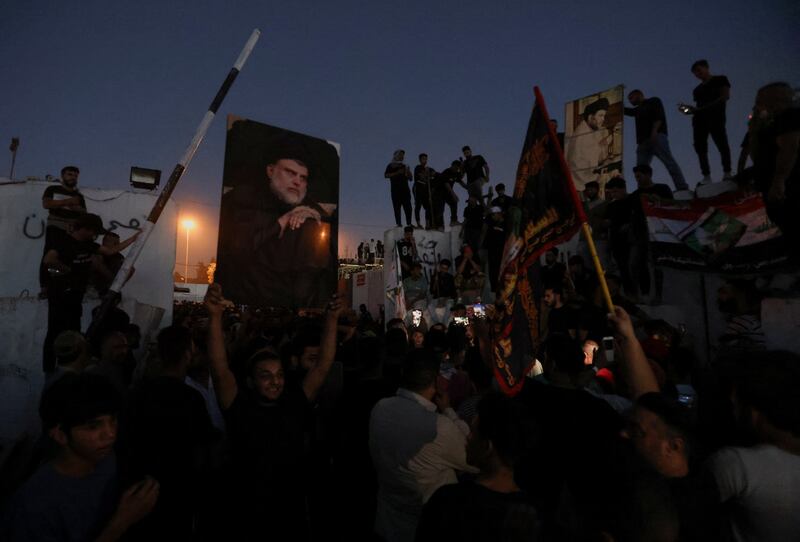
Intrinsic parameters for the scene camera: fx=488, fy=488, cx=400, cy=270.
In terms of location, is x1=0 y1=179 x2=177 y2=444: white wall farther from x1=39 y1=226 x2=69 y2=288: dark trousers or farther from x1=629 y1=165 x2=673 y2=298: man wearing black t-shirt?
x1=629 y1=165 x2=673 y2=298: man wearing black t-shirt

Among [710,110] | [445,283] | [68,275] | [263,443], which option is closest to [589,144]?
[710,110]

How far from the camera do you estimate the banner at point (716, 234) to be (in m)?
6.83

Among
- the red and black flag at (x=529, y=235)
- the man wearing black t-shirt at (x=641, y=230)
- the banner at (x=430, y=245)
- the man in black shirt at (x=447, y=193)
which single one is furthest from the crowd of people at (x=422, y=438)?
the man in black shirt at (x=447, y=193)

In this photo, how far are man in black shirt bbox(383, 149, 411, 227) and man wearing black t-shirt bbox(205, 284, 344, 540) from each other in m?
12.7

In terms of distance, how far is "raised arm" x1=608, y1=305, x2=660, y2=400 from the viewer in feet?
8.66

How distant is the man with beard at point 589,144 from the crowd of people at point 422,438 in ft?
23.6

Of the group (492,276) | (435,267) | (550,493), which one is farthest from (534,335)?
(435,267)

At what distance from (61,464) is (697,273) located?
347 inches

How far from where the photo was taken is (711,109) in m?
8.77

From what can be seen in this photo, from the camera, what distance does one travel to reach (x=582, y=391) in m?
2.94

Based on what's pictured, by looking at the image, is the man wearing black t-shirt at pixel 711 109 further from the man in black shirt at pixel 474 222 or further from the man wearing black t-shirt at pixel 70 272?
the man wearing black t-shirt at pixel 70 272

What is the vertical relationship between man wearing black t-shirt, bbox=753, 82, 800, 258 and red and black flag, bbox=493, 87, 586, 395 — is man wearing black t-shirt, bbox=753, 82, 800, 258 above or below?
above

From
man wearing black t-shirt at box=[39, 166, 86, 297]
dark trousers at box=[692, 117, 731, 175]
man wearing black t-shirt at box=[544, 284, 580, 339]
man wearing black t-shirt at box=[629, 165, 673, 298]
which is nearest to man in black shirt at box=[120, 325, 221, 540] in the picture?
man wearing black t-shirt at box=[544, 284, 580, 339]

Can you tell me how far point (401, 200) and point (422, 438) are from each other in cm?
1327
